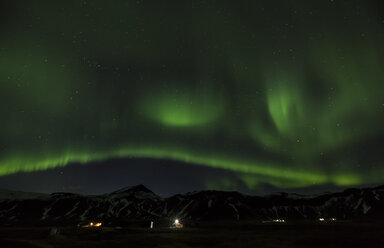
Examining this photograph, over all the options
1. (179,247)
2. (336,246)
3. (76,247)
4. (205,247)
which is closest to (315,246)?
(336,246)

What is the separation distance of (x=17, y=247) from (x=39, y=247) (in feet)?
9.23

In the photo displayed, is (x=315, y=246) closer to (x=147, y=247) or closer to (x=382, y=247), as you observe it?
(x=382, y=247)

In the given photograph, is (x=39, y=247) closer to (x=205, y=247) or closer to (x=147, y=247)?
(x=147, y=247)

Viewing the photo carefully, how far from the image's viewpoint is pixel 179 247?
175 ft

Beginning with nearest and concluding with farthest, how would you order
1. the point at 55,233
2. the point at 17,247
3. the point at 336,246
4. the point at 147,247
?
the point at 17,247, the point at 147,247, the point at 336,246, the point at 55,233

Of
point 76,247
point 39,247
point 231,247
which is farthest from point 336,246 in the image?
point 39,247

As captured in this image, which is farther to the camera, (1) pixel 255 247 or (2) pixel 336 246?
(2) pixel 336 246

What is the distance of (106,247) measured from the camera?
2028 inches

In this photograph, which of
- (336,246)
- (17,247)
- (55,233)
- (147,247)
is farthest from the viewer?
(55,233)

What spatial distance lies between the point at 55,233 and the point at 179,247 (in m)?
34.3

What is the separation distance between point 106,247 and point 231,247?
1856cm

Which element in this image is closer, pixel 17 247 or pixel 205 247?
pixel 17 247

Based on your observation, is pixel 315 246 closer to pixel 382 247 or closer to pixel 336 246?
pixel 336 246

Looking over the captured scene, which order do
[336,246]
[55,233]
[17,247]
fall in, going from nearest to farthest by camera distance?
[17,247] → [336,246] → [55,233]
